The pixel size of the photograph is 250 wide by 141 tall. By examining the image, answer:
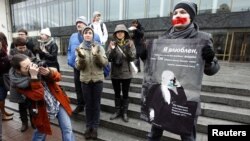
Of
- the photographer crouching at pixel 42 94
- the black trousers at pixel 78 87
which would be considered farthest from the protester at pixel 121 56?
the photographer crouching at pixel 42 94

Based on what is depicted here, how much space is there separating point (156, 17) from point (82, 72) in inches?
533

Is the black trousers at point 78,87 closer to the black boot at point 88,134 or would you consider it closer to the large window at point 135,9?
the black boot at point 88,134

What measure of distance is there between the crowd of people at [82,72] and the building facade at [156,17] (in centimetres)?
1109

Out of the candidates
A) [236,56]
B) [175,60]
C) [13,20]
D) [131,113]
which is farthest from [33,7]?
[175,60]

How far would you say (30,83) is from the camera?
7.75 ft

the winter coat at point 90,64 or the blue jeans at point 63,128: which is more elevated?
the winter coat at point 90,64

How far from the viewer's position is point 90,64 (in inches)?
126

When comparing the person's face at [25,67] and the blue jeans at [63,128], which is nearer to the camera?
the person's face at [25,67]

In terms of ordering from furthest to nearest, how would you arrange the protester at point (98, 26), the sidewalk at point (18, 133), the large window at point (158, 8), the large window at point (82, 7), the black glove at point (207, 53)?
the large window at point (82, 7)
the large window at point (158, 8)
the protester at point (98, 26)
the sidewalk at point (18, 133)
the black glove at point (207, 53)

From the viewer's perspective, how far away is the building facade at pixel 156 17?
12922 mm

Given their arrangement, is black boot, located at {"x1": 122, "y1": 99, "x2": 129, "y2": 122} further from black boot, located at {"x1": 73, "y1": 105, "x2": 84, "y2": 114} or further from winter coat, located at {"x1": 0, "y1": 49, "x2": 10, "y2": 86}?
winter coat, located at {"x1": 0, "y1": 49, "x2": 10, "y2": 86}

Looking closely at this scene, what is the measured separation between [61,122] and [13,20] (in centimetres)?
3491

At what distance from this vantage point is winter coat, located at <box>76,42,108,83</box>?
3.15 m

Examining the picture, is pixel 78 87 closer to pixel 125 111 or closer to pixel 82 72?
pixel 82 72
